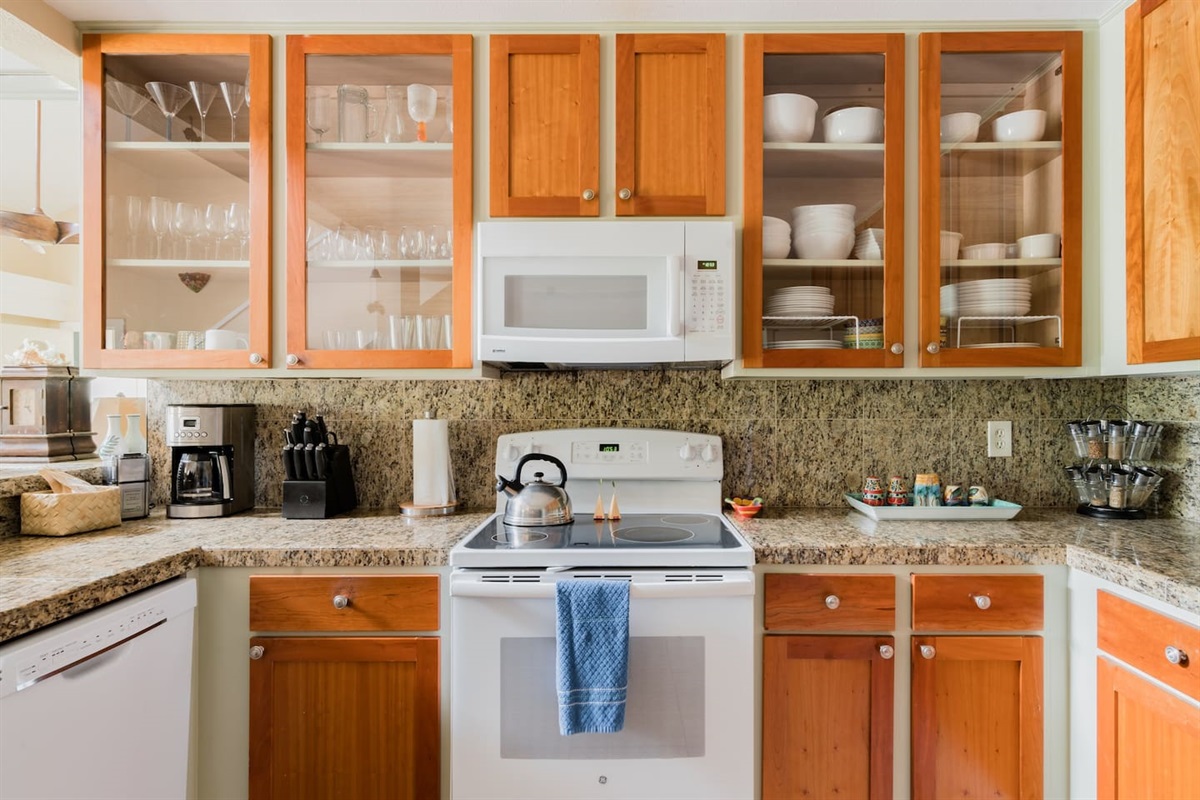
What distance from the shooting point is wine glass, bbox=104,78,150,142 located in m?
1.77

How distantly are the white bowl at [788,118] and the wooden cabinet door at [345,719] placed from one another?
63.6 inches

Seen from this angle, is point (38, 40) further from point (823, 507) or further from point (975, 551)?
point (975, 551)

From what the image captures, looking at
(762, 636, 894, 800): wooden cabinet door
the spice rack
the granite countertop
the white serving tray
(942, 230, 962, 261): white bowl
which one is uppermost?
(942, 230, 962, 261): white bowl

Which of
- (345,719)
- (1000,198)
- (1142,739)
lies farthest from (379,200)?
(1142,739)

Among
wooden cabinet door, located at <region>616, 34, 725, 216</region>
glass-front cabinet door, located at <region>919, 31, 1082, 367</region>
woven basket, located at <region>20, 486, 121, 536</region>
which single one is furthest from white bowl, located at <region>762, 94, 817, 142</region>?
woven basket, located at <region>20, 486, 121, 536</region>

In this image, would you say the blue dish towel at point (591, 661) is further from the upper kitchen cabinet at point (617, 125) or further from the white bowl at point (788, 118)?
the white bowl at point (788, 118)

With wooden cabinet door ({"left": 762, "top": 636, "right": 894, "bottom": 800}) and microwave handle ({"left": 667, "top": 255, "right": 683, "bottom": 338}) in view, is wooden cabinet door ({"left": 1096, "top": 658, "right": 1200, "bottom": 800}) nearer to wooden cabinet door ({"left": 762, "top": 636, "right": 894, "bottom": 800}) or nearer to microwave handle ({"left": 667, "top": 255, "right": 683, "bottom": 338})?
wooden cabinet door ({"left": 762, "top": 636, "right": 894, "bottom": 800})

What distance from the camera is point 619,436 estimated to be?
6.43ft

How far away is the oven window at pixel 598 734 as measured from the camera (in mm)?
1423

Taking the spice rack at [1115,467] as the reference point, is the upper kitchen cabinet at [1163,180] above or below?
above

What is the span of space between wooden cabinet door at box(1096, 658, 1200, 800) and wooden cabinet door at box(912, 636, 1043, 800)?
0.41 feet

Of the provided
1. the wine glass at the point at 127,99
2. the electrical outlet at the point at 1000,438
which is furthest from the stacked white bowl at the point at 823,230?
the wine glass at the point at 127,99

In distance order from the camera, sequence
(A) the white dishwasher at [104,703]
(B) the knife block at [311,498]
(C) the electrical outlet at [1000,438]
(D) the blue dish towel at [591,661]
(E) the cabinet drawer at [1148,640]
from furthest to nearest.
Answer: (C) the electrical outlet at [1000,438]
(B) the knife block at [311,498]
(D) the blue dish towel at [591,661]
(E) the cabinet drawer at [1148,640]
(A) the white dishwasher at [104,703]

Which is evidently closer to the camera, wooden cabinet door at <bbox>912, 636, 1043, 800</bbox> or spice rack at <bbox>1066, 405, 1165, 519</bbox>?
wooden cabinet door at <bbox>912, 636, 1043, 800</bbox>
